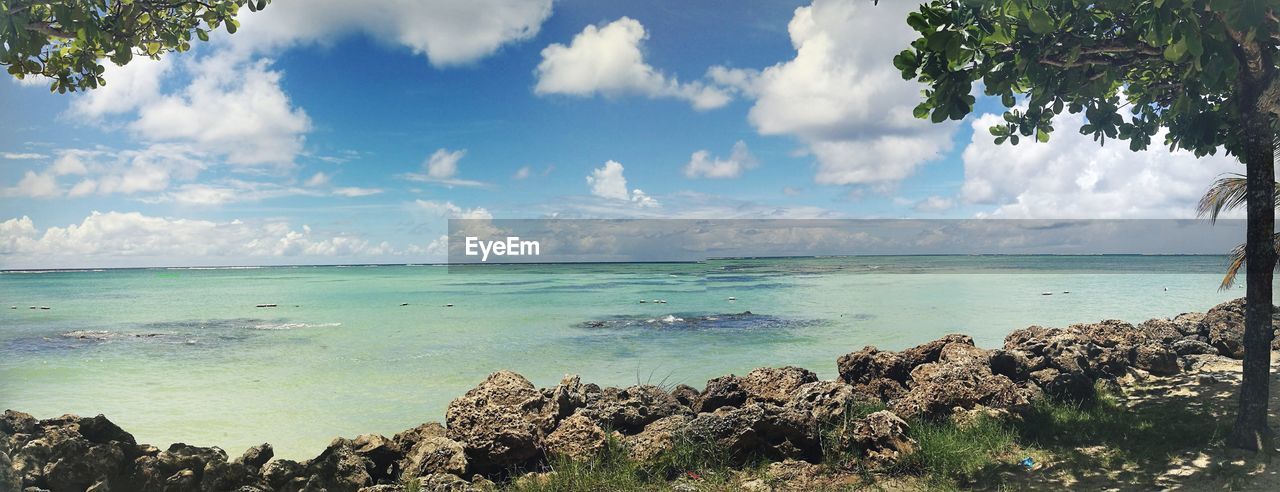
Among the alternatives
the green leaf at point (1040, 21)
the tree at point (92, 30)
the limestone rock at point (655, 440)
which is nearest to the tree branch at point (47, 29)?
the tree at point (92, 30)

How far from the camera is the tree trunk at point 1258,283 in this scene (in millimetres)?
5840

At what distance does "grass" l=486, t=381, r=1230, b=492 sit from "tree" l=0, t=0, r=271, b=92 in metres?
4.82

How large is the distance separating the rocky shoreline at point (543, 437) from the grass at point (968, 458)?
0.10 metres

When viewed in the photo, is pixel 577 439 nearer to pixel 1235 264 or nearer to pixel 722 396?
pixel 722 396

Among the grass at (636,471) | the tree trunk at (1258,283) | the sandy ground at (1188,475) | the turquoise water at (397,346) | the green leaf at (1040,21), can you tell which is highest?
the green leaf at (1040,21)

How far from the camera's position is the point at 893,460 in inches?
216

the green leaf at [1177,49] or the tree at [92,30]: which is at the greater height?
the tree at [92,30]

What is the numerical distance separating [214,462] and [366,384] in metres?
8.67

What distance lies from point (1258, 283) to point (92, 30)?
975cm

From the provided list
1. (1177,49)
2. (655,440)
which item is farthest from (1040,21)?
(655,440)

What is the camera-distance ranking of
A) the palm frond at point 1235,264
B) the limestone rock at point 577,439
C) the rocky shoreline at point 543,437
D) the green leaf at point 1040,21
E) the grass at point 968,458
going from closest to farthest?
the green leaf at point 1040,21 < the rocky shoreline at point 543,437 < the grass at point 968,458 < the limestone rock at point 577,439 < the palm frond at point 1235,264

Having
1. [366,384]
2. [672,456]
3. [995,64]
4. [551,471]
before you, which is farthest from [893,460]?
[366,384]

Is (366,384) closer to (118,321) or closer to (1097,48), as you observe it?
(1097,48)

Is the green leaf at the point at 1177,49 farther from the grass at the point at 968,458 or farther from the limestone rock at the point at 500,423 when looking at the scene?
the limestone rock at the point at 500,423
